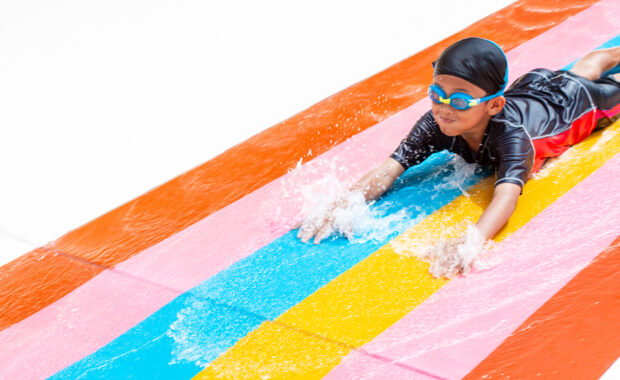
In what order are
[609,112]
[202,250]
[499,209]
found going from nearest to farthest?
[499,209] < [202,250] < [609,112]

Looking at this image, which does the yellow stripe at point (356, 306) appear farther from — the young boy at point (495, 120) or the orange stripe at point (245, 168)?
the orange stripe at point (245, 168)

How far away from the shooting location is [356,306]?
7.71ft

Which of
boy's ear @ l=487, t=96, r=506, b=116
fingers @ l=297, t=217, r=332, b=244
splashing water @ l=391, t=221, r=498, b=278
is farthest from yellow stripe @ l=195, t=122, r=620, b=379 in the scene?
boy's ear @ l=487, t=96, r=506, b=116

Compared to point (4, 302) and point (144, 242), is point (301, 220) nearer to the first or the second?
point (144, 242)

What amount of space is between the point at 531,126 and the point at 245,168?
150cm

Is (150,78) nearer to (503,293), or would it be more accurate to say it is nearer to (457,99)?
(457,99)

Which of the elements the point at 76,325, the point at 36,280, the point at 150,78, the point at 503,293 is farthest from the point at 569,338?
the point at 150,78

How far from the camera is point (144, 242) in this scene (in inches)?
119

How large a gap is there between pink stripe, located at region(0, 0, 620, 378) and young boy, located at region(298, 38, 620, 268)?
0.31 metres

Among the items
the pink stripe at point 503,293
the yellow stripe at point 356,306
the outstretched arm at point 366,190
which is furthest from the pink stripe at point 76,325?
the pink stripe at point 503,293

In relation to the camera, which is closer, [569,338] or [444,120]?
[569,338]

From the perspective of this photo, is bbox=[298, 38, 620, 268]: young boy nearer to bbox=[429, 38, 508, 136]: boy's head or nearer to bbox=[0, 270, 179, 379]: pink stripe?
bbox=[429, 38, 508, 136]: boy's head

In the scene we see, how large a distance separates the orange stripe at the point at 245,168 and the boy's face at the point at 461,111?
39.7 inches

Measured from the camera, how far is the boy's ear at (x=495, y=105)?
8.72ft
